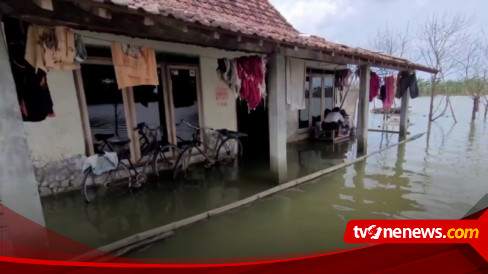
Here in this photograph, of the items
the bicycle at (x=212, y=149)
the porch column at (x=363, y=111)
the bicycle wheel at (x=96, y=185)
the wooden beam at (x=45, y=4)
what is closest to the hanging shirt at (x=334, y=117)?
the porch column at (x=363, y=111)

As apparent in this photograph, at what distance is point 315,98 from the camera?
33.3 feet

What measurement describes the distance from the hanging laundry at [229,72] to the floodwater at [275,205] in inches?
78.6

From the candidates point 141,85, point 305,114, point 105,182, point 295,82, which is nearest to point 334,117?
point 305,114

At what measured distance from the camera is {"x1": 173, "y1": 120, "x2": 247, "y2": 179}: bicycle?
580 cm

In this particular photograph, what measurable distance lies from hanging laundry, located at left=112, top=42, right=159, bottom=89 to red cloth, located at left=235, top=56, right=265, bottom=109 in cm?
185

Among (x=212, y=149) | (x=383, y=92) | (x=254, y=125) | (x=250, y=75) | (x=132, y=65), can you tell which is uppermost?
(x=132, y=65)

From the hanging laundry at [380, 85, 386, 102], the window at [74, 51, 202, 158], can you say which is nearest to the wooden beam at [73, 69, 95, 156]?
the window at [74, 51, 202, 158]

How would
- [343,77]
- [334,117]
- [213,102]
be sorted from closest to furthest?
[213,102] → [334,117] → [343,77]

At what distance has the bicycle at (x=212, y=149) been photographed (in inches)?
228

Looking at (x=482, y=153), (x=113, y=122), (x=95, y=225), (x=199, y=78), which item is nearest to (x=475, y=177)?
(x=482, y=153)

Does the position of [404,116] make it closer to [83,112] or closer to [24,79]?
[83,112]

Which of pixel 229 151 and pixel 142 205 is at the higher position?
pixel 229 151

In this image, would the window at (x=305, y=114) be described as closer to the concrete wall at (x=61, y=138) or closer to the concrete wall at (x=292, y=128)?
the concrete wall at (x=292, y=128)

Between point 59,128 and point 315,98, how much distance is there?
831 centimetres
